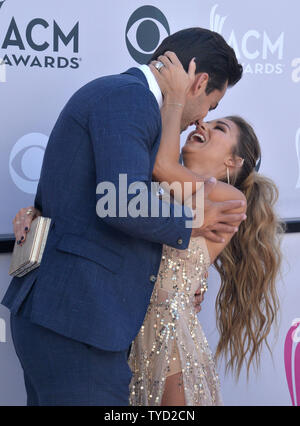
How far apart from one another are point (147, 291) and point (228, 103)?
1.45 m

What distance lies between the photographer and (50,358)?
1.86 meters

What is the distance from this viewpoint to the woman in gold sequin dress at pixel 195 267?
206cm

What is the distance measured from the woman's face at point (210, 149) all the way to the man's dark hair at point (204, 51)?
334 mm

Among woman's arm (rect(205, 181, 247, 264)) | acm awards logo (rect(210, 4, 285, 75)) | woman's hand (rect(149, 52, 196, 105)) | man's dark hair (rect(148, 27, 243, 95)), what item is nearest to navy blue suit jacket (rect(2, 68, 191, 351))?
woman's hand (rect(149, 52, 196, 105))

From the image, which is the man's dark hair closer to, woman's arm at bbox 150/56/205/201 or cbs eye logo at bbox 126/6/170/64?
woman's arm at bbox 150/56/205/201

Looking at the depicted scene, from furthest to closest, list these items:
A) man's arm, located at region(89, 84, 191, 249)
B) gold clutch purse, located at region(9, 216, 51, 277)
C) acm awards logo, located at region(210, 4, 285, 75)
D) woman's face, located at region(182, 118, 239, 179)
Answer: acm awards logo, located at region(210, 4, 285, 75) → woman's face, located at region(182, 118, 239, 179) → gold clutch purse, located at region(9, 216, 51, 277) → man's arm, located at region(89, 84, 191, 249)

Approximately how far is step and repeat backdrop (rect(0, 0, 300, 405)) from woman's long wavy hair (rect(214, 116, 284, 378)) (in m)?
0.37

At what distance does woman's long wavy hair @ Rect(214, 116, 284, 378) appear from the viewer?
2.59 m

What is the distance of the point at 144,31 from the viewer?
9.48 ft

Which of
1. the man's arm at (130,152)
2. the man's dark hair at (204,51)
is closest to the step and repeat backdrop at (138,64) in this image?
the man's dark hair at (204,51)

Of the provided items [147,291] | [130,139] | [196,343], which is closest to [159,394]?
[196,343]

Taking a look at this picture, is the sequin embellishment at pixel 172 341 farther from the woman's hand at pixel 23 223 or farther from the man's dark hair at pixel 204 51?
the man's dark hair at pixel 204 51
